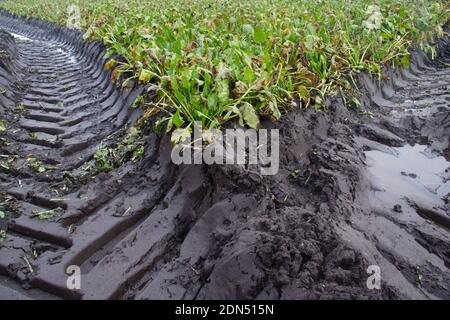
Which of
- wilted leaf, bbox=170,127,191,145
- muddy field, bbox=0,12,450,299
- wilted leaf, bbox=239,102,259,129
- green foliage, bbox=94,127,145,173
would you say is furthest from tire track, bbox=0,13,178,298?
wilted leaf, bbox=239,102,259,129

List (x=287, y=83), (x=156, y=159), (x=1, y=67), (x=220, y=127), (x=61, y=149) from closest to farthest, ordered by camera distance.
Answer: (x=220, y=127) < (x=156, y=159) < (x=287, y=83) < (x=61, y=149) < (x=1, y=67)

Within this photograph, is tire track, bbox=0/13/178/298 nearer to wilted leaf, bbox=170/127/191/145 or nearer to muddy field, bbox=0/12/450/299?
muddy field, bbox=0/12/450/299

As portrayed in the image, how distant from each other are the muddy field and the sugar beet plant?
1.00 feet

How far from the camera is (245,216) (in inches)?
102

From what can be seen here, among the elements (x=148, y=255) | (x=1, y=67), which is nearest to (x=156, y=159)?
(x=148, y=255)

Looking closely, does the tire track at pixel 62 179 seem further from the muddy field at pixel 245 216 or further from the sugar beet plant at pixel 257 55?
the sugar beet plant at pixel 257 55

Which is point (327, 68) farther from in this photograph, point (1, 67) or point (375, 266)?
point (1, 67)

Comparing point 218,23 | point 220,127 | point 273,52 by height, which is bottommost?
point 220,127

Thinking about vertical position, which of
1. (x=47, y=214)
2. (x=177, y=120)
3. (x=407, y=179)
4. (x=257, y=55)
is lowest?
(x=47, y=214)

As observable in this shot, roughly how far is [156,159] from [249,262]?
4.98 feet

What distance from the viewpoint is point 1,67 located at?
6355mm

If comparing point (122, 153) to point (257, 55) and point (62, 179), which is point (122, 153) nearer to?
point (62, 179)

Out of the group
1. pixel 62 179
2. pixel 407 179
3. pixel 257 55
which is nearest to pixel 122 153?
pixel 62 179

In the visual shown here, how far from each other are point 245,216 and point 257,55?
212cm
